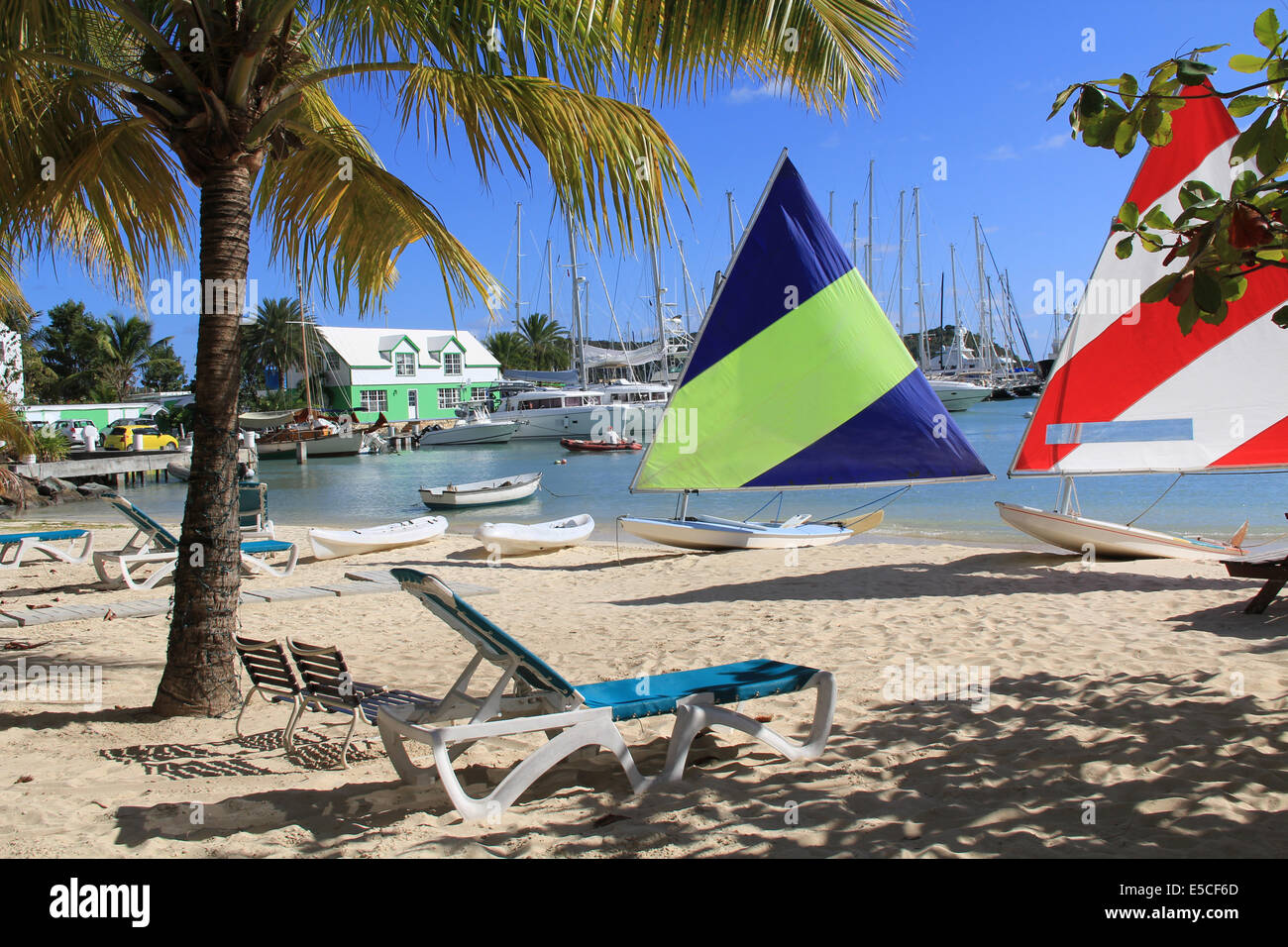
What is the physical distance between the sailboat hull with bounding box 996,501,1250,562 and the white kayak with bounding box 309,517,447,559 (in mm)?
8950

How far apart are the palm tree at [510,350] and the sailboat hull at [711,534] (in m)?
63.8

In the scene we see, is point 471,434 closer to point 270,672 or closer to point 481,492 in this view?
point 481,492

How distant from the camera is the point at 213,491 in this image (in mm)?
4840

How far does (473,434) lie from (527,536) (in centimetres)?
4068

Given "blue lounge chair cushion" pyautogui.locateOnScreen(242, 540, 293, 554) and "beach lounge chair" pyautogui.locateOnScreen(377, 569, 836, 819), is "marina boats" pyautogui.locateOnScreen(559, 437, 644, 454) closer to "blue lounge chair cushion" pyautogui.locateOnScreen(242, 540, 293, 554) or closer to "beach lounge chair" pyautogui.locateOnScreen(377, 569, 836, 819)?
"blue lounge chair cushion" pyautogui.locateOnScreen(242, 540, 293, 554)

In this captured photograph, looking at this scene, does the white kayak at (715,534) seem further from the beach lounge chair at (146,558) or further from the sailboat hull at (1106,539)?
the beach lounge chair at (146,558)

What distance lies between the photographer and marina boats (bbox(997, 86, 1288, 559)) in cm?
880

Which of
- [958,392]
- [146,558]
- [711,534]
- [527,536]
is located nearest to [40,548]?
[146,558]

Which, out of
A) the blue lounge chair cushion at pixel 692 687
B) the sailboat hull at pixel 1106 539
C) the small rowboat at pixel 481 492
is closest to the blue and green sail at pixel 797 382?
the sailboat hull at pixel 1106 539

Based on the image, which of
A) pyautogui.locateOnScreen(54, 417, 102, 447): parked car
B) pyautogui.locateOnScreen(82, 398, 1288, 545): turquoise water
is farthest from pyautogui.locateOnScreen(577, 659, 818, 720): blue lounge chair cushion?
pyautogui.locateOnScreen(54, 417, 102, 447): parked car

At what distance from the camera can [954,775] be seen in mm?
3793

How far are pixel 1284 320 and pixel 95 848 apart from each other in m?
5.09

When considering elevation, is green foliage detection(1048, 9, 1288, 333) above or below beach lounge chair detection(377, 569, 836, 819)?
above
